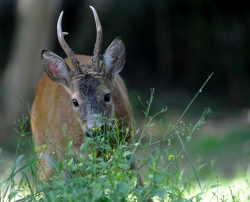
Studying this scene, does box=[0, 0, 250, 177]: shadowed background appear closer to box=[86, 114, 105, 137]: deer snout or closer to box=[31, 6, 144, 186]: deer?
box=[31, 6, 144, 186]: deer

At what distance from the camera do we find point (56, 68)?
579 cm

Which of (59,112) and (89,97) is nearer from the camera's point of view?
(89,97)

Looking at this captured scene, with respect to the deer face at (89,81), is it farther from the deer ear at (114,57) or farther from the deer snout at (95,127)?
the deer snout at (95,127)

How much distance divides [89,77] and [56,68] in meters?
0.62

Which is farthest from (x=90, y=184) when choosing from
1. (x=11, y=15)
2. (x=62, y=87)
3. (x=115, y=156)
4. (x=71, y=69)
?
(x=11, y=15)

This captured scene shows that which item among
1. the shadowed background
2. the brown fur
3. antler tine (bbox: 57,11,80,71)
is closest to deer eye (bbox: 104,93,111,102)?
the brown fur

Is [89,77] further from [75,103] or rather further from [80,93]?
[75,103]

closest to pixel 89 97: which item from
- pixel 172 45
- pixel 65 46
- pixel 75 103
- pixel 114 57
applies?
pixel 75 103

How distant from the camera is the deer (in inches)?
204

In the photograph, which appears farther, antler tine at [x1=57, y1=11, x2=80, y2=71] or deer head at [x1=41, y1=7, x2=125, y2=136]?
antler tine at [x1=57, y1=11, x2=80, y2=71]

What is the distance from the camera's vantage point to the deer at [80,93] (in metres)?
5.19

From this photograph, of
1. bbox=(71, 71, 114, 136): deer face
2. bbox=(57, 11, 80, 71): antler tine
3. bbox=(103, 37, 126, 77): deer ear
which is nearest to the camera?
bbox=(71, 71, 114, 136): deer face

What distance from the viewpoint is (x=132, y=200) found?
12.0ft

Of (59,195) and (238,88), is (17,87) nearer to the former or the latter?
(238,88)
